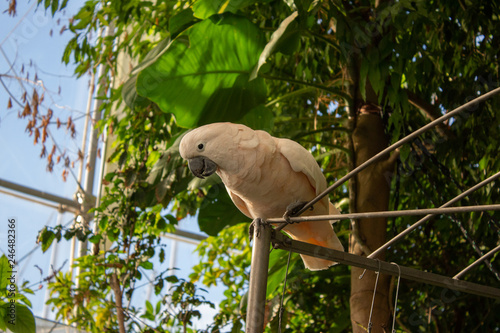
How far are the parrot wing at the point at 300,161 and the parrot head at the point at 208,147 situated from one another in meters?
0.11

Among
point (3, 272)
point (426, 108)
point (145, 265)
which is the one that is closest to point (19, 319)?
point (3, 272)

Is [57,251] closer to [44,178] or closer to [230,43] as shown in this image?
[44,178]

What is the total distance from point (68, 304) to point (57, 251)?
93cm

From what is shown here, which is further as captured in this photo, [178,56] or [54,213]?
[54,213]

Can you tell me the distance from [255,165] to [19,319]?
0.88m

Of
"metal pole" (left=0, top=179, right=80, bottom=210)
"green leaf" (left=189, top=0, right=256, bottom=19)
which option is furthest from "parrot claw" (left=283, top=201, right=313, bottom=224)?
"metal pole" (left=0, top=179, right=80, bottom=210)

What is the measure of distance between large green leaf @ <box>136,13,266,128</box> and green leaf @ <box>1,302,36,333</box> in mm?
650

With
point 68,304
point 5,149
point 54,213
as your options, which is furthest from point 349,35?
point 54,213

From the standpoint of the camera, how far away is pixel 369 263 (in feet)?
2.91

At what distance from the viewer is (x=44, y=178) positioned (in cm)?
287

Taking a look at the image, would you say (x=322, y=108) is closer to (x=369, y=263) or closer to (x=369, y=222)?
(x=369, y=222)

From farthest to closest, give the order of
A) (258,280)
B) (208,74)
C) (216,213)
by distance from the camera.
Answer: (216,213)
(208,74)
(258,280)

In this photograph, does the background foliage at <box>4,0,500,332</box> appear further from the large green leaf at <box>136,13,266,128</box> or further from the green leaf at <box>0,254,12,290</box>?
the green leaf at <box>0,254,12,290</box>

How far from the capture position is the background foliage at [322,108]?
54.6 inches
